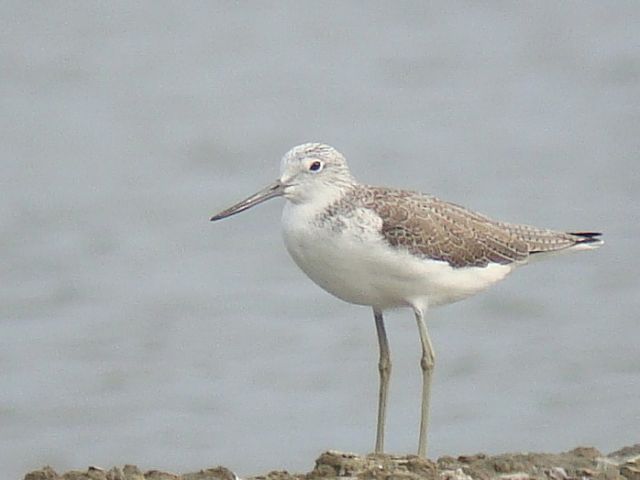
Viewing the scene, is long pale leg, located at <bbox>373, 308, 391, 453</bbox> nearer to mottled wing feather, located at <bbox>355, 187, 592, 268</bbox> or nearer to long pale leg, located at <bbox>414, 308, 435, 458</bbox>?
long pale leg, located at <bbox>414, 308, 435, 458</bbox>

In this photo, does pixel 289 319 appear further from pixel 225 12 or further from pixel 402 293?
pixel 225 12

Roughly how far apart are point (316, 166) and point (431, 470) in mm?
2392

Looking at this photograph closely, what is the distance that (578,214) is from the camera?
1847 centimetres

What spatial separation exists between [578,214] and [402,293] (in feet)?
27.1

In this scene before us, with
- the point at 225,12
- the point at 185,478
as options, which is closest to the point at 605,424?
the point at 185,478

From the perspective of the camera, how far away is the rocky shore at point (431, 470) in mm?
8867

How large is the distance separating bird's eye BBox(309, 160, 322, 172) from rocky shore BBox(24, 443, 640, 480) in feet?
6.81

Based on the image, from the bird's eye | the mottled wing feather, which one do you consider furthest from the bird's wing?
the bird's eye

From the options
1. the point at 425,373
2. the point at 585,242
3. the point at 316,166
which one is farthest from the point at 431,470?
the point at 585,242

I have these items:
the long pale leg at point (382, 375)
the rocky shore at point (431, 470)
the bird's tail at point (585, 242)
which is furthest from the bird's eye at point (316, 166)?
the rocky shore at point (431, 470)

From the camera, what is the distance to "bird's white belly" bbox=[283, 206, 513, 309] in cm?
1026

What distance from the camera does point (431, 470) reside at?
8.95 meters

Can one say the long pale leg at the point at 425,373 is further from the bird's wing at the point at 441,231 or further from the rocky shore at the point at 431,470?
the rocky shore at the point at 431,470

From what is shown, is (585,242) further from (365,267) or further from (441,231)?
(365,267)
